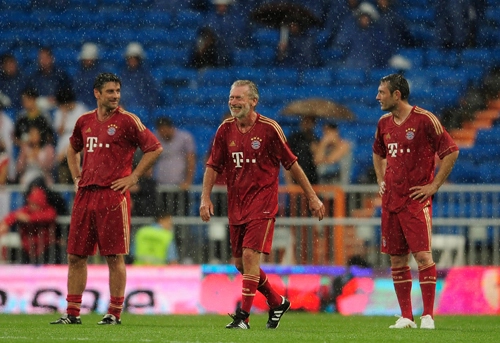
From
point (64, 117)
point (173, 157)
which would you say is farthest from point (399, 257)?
point (64, 117)

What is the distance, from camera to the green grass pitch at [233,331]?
9.49 m

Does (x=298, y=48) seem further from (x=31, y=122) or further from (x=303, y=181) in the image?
(x=303, y=181)

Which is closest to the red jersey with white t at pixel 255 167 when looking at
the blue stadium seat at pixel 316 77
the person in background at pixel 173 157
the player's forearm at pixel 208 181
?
the player's forearm at pixel 208 181

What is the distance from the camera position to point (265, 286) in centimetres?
1137

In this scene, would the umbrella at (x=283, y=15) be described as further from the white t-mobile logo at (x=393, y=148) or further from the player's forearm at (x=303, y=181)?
the player's forearm at (x=303, y=181)

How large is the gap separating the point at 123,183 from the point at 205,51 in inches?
439

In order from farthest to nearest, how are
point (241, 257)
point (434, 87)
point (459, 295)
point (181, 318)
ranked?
1. point (434, 87)
2. point (459, 295)
3. point (181, 318)
4. point (241, 257)

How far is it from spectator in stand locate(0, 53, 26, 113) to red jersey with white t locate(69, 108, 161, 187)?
31.3 feet

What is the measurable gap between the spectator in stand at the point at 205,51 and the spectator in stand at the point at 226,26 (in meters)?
0.11

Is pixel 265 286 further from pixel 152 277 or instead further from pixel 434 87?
pixel 434 87

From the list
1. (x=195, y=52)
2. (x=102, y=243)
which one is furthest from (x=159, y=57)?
(x=102, y=243)

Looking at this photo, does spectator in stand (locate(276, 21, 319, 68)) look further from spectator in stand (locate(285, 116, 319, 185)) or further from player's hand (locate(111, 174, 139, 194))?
player's hand (locate(111, 174, 139, 194))

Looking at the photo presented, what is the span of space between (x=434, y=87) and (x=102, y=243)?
12379 millimetres

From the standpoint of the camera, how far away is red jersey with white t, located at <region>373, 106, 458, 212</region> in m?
11.1
